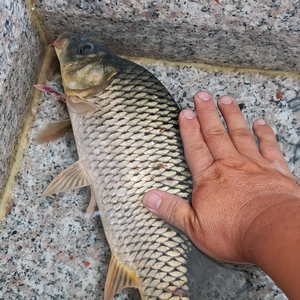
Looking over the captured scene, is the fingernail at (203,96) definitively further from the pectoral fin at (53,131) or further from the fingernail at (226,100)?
the pectoral fin at (53,131)

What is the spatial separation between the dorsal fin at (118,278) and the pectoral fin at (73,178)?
318 mm

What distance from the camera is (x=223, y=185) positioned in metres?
1.12

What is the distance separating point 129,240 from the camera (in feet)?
3.79

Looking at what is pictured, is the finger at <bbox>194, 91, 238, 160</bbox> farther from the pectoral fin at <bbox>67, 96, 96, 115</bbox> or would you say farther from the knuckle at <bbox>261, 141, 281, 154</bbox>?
the pectoral fin at <bbox>67, 96, 96, 115</bbox>

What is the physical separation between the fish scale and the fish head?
0.15 ft

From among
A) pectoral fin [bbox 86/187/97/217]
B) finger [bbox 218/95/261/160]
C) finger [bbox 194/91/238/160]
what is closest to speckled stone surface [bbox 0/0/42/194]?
pectoral fin [bbox 86/187/97/217]

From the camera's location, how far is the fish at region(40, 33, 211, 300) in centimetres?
109

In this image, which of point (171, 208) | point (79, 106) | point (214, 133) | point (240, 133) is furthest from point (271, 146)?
point (79, 106)

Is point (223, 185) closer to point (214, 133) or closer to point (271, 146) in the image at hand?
point (214, 133)

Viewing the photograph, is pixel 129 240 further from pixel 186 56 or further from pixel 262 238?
pixel 186 56

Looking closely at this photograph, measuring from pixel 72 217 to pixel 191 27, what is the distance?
98 cm

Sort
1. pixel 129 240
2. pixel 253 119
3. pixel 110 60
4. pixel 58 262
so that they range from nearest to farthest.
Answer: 1. pixel 129 240
2. pixel 110 60
3. pixel 58 262
4. pixel 253 119

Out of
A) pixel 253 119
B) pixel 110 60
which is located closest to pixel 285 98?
pixel 253 119

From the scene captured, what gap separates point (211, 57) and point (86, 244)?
1.05 meters
